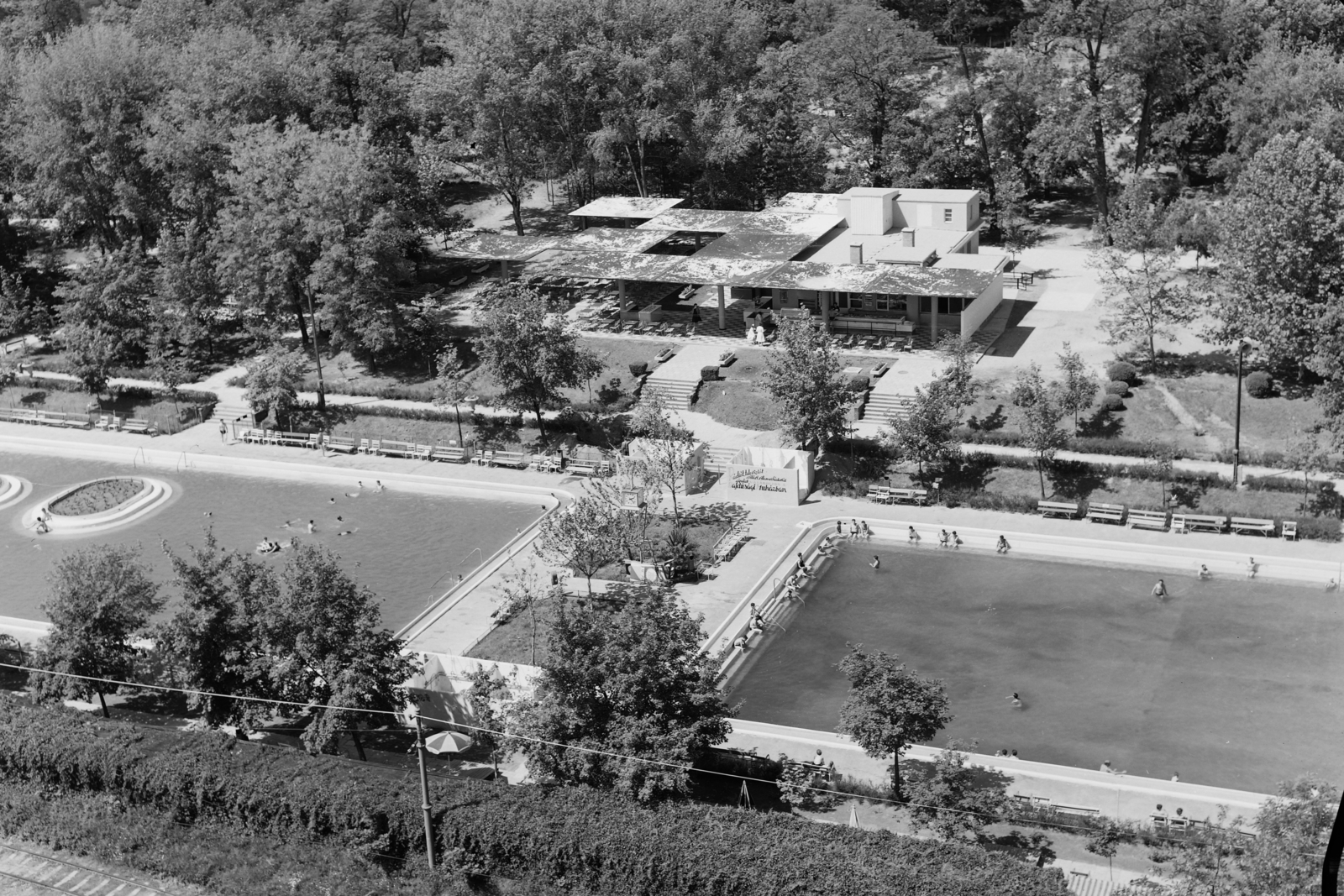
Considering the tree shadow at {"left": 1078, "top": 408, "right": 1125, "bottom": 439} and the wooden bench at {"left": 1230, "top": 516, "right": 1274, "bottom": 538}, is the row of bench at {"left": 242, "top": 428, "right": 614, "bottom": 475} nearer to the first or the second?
the tree shadow at {"left": 1078, "top": 408, "right": 1125, "bottom": 439}

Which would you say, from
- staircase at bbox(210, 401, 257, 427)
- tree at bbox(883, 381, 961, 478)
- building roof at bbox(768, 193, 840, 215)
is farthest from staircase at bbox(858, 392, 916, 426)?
staircase at bbox(210, 401, 257, 427)

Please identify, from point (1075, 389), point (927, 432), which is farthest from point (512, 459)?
point (1075, 389)

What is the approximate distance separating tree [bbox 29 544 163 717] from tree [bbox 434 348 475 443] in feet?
63.6

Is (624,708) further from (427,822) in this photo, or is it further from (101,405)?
(101,405)

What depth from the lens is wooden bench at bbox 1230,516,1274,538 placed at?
48250 millimetres

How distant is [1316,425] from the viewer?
161ft

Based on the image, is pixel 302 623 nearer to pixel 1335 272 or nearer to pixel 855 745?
pixel 855 745

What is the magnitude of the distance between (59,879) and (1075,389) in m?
37.0

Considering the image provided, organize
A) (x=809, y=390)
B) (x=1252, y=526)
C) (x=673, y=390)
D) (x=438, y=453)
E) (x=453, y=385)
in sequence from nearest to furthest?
(x=1252, y=526), (x=809, y=390), (x=453, y=385), (x=438, y=453), (x=673, y=390)

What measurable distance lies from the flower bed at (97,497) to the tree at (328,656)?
22069mm

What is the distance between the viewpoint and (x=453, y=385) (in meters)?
60.4

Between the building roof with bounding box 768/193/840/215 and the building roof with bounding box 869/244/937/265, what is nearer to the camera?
the building roof with bounding box 869/244/937/265

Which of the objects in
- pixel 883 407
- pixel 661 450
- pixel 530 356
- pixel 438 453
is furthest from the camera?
pixel 438 453

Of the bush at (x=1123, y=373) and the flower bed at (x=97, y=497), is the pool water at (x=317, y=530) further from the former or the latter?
the bush at (x=1123, y=373)
